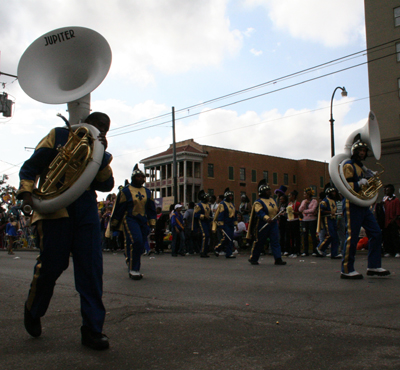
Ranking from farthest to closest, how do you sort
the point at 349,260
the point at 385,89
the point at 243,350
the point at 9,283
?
the point at 385,89 < the point at 9,283 < the point at 349,260 < the point at 243,350

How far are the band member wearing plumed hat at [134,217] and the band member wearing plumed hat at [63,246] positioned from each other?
4.32 meters

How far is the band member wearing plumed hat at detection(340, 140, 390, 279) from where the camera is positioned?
6957 mm

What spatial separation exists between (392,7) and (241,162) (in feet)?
100

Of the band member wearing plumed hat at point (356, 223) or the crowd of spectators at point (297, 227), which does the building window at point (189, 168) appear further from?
the band member wearing plumed hat at point (356, 223)

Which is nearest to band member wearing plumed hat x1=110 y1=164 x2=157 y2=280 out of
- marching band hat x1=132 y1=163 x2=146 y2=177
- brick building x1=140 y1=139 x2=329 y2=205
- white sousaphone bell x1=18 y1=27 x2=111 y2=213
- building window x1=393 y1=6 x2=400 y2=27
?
marching band hat x1=132 y1=163 x2=146 y2=177

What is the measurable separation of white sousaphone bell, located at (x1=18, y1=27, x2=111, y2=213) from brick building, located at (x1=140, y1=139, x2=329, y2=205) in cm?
5844

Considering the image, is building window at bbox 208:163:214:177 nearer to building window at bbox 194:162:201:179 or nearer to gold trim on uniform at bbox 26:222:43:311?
building window at bbox 194:162:201:179

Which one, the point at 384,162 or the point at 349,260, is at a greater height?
the point at 384,162

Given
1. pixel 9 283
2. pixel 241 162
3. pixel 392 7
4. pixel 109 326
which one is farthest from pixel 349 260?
pixel 241 162

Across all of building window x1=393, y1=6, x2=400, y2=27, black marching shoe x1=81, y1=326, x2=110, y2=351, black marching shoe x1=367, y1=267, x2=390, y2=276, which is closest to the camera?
black marching shoe x1=81, y1=326, x2=110, y2=351

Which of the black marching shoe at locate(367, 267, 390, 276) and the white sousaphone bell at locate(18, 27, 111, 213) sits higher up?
the white sousaphone bell at locate(18, 27, 111, 213)

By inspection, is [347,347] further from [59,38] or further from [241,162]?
[241,162]

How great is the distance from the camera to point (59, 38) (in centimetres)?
411

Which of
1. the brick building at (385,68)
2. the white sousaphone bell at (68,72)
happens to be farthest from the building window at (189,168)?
the white sousaphone bell at (68,72)
